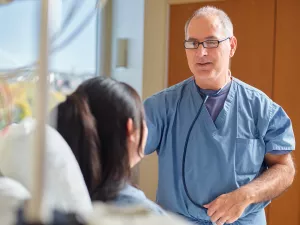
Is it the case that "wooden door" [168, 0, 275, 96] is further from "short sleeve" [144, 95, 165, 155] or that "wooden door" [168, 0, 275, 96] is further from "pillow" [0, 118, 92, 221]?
"pillow" [0, 118, 92, 221]

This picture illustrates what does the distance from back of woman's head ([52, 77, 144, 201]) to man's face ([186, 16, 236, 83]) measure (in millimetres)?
503

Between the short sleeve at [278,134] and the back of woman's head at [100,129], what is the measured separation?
585 millimetres

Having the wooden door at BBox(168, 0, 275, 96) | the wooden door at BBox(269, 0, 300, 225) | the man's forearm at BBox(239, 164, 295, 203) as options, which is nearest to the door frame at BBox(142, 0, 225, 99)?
the wooden door at BBox(168, 0, 275, 96)

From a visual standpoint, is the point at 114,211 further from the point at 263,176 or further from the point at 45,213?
the point at 263,176

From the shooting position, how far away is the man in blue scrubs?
4.00 feet

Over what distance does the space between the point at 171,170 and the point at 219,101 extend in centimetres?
25

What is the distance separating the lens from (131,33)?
9.27 feet

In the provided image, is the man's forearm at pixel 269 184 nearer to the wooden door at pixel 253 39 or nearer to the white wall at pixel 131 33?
the wooden door at pixel 253 39

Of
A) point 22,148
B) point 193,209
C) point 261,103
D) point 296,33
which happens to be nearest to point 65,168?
point 22,148

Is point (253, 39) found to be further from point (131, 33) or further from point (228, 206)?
point (228, 206)

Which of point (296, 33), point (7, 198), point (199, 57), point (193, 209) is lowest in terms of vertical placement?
point (193, 209)

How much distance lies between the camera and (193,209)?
3.98ft

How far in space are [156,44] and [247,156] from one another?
1.66 m

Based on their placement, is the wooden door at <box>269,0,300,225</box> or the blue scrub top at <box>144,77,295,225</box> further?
the wooden door at <box>269,0,300,225</box>
